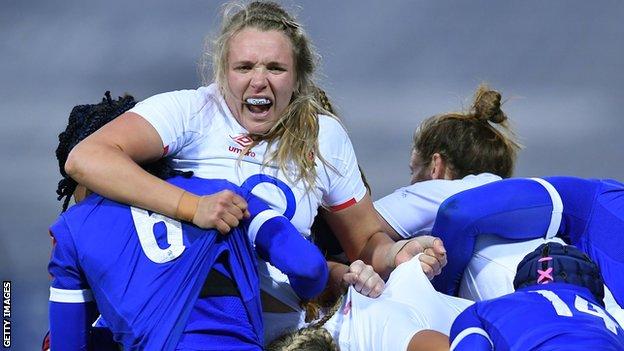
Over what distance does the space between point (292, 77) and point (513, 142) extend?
3.31 ft

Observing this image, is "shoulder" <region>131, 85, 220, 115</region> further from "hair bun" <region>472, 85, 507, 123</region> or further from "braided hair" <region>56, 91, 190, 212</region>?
"hair bun" <region>472, 85, 507, 123</region>

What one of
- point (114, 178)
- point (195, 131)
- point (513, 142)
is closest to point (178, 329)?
point (114, 178)

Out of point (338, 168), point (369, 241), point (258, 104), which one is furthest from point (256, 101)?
point (369, 241)

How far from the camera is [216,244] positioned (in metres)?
2.56

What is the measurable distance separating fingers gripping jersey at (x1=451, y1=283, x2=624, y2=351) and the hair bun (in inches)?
52.6

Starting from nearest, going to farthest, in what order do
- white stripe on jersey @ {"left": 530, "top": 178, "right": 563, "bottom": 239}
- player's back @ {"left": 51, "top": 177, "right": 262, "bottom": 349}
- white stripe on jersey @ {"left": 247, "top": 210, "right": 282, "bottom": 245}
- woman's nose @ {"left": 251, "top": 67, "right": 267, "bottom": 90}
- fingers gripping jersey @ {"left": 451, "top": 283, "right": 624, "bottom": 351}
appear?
1. fingers gripping jersey @ {"left": 451, "top": 283, "right": 624, "bottom": 351}
2. player's back @ {"left": 51, "top": 177, "right": 262, "bottom": 349}
3. white stripe on jersey @ {"left": 247, "top": 210, "right": 282, "bottom": 245}
4. woman's nose @ {"left": 251, "top": 67, "right": 267, "bottom": 90}
5. white stripe on jersey @ {"left": 530, "top": 178, "right": 563, "bottom": 239}

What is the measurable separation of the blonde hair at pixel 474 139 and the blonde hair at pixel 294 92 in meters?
0.62

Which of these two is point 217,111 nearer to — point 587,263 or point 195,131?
point 195,131

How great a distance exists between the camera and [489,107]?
3.65m

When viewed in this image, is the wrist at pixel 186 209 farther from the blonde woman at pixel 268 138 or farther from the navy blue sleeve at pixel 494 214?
the navy blue sleeve at pixel 494 214

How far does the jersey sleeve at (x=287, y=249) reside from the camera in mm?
2529

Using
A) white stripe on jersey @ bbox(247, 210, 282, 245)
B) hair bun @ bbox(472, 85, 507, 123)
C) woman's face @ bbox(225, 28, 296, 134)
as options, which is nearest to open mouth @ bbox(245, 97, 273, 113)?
woman's face @ bbox(225, 28, 296, 134)

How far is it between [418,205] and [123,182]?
108 cm

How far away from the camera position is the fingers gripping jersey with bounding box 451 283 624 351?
2.12 metres
